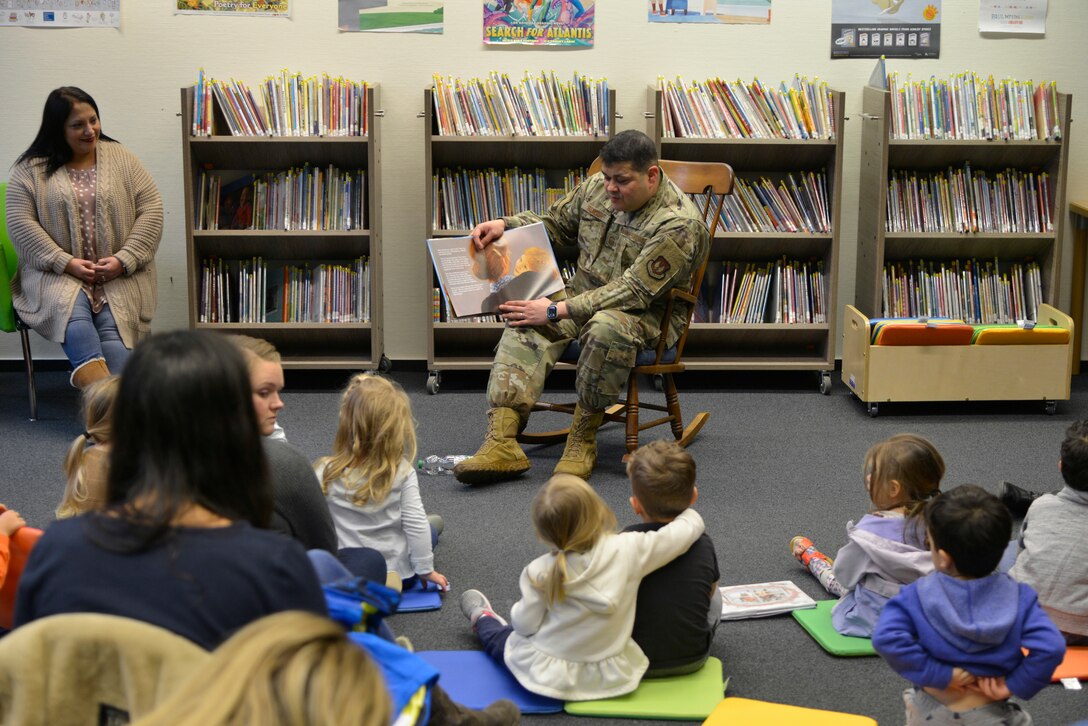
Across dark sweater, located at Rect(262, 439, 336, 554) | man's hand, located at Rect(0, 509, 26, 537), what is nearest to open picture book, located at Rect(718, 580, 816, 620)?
dark sweater, located at Rect(262, 439, 336, 554)

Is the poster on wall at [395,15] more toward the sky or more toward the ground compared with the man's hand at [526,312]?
more toward the sky

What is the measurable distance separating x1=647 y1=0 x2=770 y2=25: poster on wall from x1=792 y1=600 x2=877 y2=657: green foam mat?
122 inches

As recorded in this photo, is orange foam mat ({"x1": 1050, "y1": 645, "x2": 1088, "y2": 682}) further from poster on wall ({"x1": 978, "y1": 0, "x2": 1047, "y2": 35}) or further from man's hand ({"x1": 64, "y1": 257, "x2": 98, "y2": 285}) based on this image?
man's hand ({"x1": 64, "y1": 257, "x2": 98, "y2": 285})

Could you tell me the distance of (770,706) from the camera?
8.18 feet

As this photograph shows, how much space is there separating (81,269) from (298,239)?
39.5 inches

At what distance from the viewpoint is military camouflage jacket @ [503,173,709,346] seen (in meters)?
4.16

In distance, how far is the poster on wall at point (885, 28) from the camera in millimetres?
5367

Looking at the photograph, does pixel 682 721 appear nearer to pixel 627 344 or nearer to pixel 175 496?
pixel 175 496

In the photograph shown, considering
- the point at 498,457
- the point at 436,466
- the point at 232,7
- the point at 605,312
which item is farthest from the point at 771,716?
the point at 232,7

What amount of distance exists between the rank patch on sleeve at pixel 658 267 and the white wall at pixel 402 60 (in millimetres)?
1411

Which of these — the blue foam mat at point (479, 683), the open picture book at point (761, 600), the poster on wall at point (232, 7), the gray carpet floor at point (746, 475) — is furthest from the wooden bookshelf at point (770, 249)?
the blue foam mat at point (479, 683)

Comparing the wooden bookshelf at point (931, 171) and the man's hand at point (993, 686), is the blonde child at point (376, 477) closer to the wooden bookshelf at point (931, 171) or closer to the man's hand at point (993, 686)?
the man's hand at point (993, 686)

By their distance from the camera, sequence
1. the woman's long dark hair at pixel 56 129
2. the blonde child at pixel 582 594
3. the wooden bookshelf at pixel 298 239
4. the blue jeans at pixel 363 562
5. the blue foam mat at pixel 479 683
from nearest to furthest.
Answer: the blonde child at pixel 582 594 → the blue foam mat at pixel 479 683 → the blue jeans at pixel 363 562 → the woman's long dark hair at pixel 56 129 → the wooden bookshelf at pixel 298 239

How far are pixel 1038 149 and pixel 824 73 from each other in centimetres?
99
